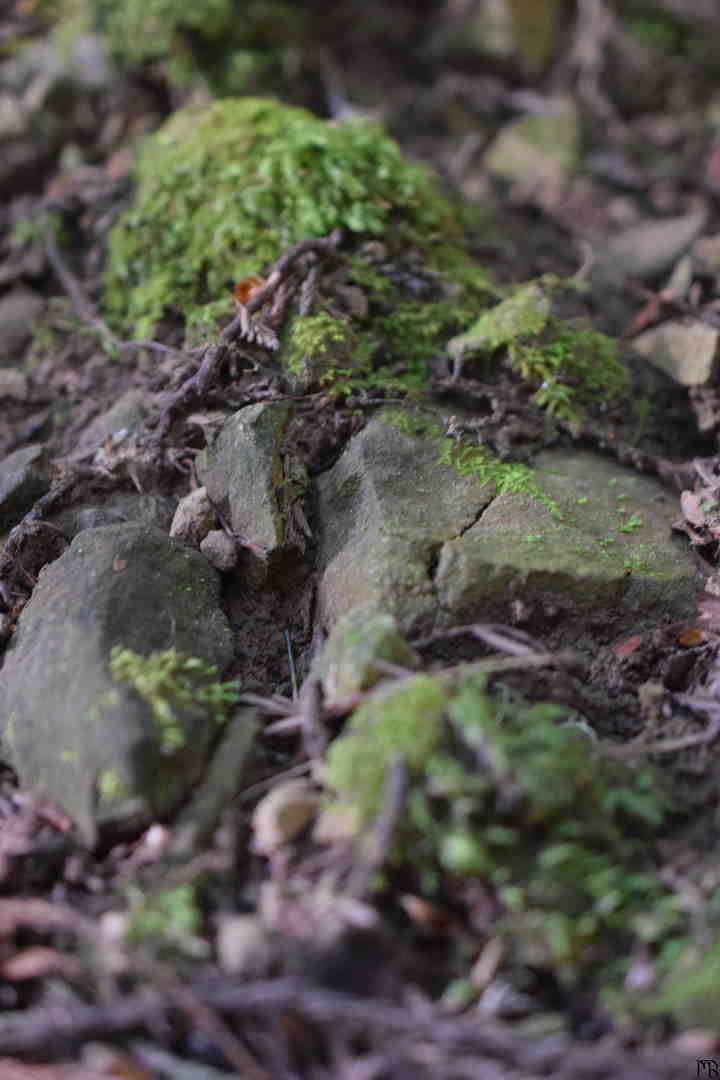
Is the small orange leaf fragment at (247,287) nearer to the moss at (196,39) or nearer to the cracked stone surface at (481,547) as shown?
the cracked stone surface at (481,547)

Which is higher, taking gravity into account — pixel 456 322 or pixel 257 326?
pixel 257 326

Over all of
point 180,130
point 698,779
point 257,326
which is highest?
point 180,130

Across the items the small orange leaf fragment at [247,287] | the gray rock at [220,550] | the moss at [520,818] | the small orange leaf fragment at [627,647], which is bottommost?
the small orange leaf fragment at [627,647]

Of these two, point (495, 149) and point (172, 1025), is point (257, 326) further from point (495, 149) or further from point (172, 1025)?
point (495, 149)

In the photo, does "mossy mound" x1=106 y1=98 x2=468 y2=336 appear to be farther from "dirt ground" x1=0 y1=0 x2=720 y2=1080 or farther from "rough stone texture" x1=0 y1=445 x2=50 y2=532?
"rough stone texture" x1=0 y1=445 x2=50 y2=532

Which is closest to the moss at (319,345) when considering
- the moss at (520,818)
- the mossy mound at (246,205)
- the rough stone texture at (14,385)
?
the mossy mound at (246,205)

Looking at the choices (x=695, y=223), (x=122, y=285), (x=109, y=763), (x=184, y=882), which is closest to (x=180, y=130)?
(x=122, y=285)
